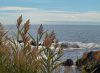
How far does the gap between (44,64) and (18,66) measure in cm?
35

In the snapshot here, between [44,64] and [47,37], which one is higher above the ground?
[47,37]

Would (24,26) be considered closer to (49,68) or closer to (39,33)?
(39,33)

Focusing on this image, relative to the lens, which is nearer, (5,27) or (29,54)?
(29,54)

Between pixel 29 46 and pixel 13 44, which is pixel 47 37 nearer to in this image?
pixel 29 46

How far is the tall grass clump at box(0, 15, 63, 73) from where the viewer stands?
492 cm

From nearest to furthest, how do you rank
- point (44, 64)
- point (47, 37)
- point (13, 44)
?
1. point (47, 37)
2. point (44, 64)
3. point (13, 44)

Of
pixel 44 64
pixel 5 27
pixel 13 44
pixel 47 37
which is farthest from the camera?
pixel 5 27

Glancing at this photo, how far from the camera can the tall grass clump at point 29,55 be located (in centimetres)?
492

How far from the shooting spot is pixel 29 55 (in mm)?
5105

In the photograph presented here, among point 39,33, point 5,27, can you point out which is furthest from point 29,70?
point 5,27

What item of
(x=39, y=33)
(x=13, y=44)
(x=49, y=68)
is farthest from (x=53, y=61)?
(x=13, y=44)

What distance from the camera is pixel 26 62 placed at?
5.07 m

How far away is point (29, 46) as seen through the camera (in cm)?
511

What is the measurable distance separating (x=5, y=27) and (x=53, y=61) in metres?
1.21
